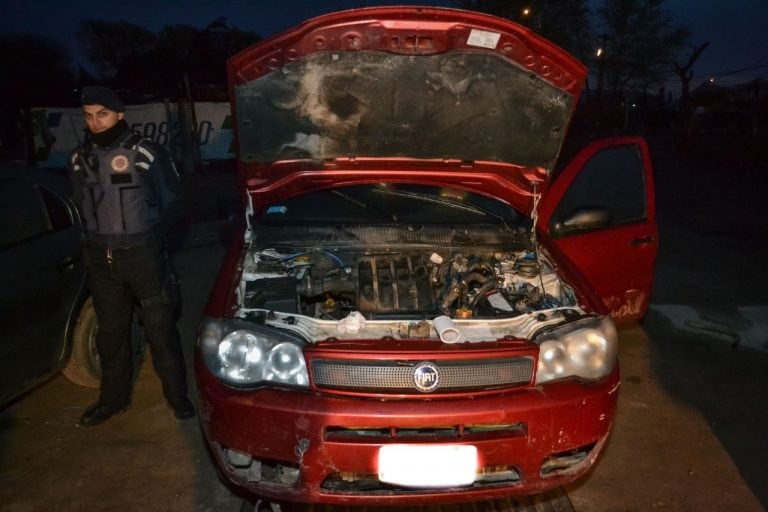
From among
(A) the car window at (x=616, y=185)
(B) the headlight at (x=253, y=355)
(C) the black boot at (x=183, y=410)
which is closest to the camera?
(B) the headlight at (x=253, y=355)

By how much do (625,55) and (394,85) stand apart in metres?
44.2

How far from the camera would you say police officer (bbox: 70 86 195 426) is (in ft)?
9.55

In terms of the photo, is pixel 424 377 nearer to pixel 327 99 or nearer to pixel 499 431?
pixel 499 431

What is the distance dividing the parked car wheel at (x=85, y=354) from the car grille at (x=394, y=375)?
197 cm

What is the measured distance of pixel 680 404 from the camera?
3.61m

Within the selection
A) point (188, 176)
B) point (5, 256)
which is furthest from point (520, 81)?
point (188, 176)

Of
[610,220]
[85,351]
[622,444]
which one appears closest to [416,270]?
[610,220]

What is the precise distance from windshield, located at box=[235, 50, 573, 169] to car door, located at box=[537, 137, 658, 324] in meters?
0.50

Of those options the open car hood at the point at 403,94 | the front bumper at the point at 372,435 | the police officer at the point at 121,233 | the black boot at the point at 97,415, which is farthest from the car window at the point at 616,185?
the black boot at the point at 97,415

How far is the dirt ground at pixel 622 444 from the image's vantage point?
2719 mm

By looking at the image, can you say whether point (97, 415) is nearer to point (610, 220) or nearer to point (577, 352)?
point (577, 352)

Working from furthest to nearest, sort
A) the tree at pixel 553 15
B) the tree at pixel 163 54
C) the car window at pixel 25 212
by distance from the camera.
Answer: the tree at pixel 553 15
the tree at pixel 163 54
the car window at pixel 25 212

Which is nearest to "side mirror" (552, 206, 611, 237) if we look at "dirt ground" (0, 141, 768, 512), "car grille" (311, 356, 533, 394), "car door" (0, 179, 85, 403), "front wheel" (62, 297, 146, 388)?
"dirt ground" (0, 141, 768, 512)

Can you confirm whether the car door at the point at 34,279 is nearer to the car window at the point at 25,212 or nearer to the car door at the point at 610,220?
the car window at the point at 25,212
